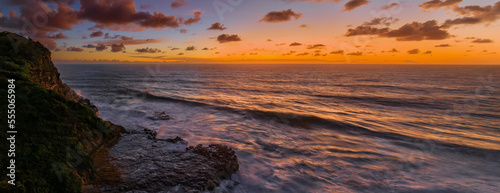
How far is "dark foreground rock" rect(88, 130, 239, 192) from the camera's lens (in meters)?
5.96

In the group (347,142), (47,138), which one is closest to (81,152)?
(47,138)

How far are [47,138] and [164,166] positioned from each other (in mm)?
3158

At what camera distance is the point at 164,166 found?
715cm

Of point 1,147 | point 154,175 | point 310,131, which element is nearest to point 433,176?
point 310,131

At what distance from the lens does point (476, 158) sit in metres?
10.1

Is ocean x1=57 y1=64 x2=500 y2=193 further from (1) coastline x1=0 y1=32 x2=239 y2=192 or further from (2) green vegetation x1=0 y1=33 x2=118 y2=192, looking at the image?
(2) green vegetation x1=0 y1=33 x2=118 y2=192

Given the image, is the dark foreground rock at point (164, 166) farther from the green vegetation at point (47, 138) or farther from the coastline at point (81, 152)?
the green vegetation at point (47, 138)

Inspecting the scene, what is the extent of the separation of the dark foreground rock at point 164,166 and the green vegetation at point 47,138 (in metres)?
0.80

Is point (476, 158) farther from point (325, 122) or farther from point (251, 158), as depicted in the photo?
point (251, 158)

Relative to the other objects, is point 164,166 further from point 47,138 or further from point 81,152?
point 47,138

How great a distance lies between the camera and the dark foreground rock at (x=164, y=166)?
596cm

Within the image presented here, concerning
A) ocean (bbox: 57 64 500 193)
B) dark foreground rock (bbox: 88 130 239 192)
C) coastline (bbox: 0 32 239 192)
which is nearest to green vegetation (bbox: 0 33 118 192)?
coastline (bbox: 0 32 239 192)

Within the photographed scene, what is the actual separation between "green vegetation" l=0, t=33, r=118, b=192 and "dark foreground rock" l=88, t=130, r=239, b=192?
805 millimetres

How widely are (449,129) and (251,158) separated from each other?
1463cm
